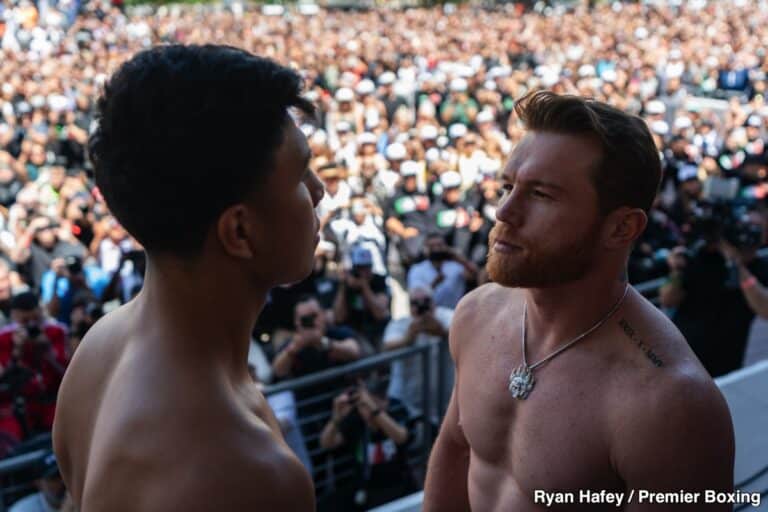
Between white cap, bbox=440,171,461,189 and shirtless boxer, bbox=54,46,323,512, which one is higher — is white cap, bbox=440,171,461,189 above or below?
below

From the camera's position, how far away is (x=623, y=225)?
1.88m

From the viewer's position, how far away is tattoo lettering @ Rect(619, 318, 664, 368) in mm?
1742

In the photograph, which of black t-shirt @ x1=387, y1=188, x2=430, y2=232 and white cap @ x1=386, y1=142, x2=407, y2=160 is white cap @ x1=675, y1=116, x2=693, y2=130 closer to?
white cap @ x1=386, y1=142, x2=407, y2=160

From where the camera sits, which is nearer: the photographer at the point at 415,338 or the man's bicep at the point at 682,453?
the man's bicep at the point at 682,453

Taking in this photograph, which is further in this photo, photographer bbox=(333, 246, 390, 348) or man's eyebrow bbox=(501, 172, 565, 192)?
photographer bbox=(333, 246, 390, 348)

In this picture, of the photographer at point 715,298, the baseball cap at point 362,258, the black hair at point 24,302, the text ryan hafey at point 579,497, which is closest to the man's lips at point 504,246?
the text ryan hafey at point 579,497

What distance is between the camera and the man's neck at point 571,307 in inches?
75.6

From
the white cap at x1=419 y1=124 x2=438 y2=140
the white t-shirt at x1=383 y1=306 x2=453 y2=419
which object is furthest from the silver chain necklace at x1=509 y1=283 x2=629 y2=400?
the white cap at x1=419 y1=124 x2=438 y2=140

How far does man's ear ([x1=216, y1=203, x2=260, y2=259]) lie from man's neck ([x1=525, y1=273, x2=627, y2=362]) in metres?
0.91

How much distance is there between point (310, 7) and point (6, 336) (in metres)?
27.6

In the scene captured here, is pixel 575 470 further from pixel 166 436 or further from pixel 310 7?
pixel 310 7

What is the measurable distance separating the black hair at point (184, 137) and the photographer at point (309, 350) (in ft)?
10.6

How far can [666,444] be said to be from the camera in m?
1.62

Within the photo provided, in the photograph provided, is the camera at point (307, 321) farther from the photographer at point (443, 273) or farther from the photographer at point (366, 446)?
the photographer at point (443, 273)
